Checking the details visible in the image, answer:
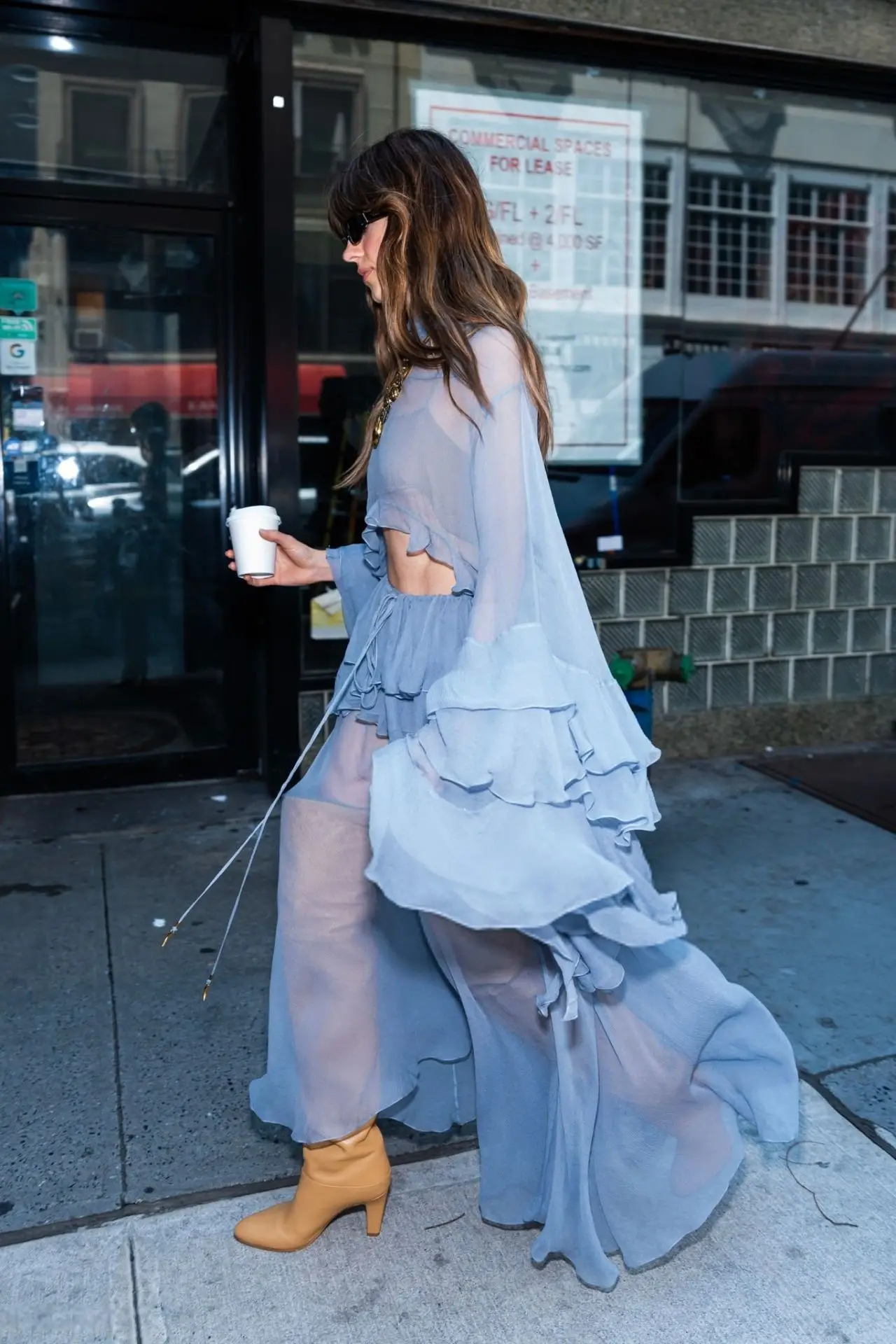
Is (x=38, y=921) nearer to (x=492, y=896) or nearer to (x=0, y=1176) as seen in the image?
(x=0, y=1176)

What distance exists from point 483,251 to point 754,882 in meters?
2.87

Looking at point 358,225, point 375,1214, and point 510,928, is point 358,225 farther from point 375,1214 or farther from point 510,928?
point 375,1214

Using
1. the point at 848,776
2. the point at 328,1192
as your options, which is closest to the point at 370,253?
the point at 328,1192

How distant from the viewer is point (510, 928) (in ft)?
6.94

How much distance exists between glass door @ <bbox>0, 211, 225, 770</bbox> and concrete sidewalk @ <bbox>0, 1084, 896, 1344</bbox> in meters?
3.42

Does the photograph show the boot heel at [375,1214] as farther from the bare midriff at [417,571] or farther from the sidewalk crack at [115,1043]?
the bare midriff at [417,571]

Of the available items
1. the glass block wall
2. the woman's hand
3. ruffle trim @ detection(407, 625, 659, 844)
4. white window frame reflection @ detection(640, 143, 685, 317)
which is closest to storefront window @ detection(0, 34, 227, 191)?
white window frame reflection @ detection(640, 143, 685, 317)

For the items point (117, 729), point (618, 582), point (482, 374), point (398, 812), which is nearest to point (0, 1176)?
point (398, 812)

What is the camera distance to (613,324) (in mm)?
5992

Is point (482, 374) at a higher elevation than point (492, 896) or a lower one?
higher

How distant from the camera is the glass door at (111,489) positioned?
542 cm

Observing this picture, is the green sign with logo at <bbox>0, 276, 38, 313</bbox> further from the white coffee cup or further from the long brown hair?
the long brown hair

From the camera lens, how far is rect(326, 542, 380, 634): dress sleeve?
272 cm

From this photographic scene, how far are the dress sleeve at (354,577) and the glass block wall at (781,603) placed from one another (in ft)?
11.1
